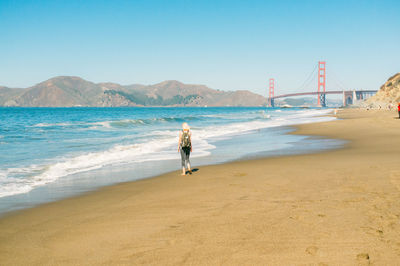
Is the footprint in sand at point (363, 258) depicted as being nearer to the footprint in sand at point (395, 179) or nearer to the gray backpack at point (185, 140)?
the footprint in sand at point (395, 179)

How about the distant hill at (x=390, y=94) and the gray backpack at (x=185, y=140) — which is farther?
the distant hill at (x=390, y=94)

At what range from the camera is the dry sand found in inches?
126

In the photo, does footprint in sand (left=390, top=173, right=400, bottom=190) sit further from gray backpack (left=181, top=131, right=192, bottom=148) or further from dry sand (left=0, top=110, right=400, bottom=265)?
gray backpack (left=181, top=131, right=192, bottom=148)

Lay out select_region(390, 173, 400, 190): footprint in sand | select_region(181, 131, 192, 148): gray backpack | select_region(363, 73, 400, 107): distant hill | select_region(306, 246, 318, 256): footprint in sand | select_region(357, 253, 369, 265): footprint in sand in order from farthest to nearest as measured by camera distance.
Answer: select_region(363, 73, 400, 107): distant hill, select_region(181, 131, 192, 148): gray backpack, select_region(390, 173, 400, 190): footprint in sand, select_region(306, 246, 318, 256): footprint in sand, select_region(357, 253, 369, 265): footprint in sand

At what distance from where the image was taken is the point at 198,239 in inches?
142

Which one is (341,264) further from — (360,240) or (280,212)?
(280,212)

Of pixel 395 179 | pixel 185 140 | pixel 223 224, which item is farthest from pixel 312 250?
pixel 185 140

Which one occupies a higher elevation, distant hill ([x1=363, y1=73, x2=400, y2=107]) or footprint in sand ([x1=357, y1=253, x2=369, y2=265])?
distant hill ([x1=363, y1=73, x2=400, y2=107])

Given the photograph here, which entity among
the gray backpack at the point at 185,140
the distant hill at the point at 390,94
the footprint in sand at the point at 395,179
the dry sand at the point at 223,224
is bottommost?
the dry sand at the point at 223,224

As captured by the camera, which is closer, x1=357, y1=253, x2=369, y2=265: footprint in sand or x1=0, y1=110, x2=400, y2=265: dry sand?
x1=357, y1=253, x2=369, y2=265: footprint in sand

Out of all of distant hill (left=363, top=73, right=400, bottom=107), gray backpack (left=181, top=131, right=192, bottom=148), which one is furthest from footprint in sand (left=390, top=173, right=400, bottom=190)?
distant hill (left=363, top=73, right=400, bottom=107)

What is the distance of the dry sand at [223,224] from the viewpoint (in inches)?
126

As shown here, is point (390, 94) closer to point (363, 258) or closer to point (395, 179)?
point (395, 179)

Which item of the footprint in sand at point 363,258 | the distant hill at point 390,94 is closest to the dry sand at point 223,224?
the footprint in sand at point 363,258
